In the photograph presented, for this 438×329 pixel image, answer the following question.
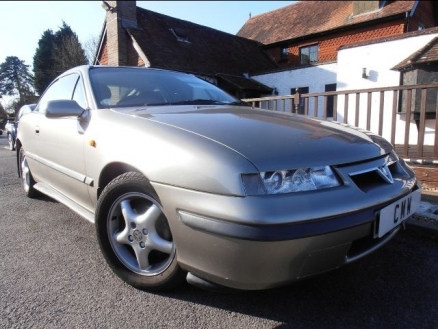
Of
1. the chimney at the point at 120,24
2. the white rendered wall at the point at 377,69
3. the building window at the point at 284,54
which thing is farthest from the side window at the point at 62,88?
the building window at the point at 284,54

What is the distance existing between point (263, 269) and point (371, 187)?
0.77m

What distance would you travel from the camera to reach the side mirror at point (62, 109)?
2482 millimetres

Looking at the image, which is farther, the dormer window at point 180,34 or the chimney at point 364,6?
the chimney at point 364,6

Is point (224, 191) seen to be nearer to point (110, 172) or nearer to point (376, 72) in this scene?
point (110, 172)

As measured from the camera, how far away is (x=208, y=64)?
56.5 ft

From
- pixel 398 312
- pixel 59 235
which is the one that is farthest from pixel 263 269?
pixel 59 235

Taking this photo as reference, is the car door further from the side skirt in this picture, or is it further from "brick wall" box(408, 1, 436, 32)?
"brick wall" box(408, 1, 436, 32)

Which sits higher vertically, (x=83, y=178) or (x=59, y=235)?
(x=83, y=178)

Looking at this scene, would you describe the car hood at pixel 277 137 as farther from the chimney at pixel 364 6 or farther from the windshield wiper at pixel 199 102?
the chimney at pixel 364 6

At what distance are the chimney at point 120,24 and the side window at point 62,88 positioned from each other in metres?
12.3

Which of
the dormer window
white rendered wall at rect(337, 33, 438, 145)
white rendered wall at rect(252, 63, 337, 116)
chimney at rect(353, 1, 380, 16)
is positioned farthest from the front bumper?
chimney at rect(353, 1, 380, 16)

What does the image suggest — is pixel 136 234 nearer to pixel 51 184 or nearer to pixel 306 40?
pixel 51 184

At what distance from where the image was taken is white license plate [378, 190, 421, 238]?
1767 millimetres

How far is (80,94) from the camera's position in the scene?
2.91 meters
